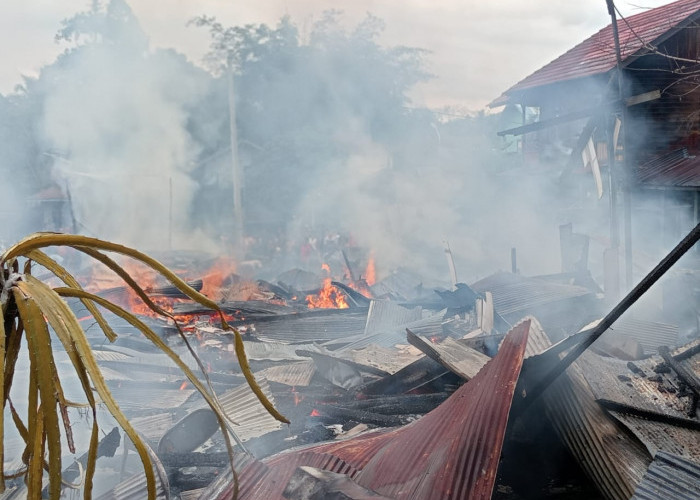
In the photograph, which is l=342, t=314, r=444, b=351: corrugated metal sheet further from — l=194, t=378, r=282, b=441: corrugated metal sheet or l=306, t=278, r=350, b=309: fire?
l=306, t=278, r=350, b=309: fire

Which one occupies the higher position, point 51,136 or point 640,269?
point 51,136

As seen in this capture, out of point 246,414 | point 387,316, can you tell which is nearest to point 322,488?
point 246,414

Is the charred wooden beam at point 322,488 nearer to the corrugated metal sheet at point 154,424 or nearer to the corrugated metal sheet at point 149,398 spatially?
the corrugated metal sheet at point 154,424

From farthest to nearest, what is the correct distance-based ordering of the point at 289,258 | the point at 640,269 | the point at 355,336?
the point at 289,258, the point at 640,269, the point at 355,336

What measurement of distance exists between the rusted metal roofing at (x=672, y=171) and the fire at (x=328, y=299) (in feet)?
25.5

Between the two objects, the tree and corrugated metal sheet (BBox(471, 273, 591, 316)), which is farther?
the tree

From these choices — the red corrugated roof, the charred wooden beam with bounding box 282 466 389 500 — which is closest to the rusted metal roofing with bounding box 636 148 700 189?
the red corrugated roof

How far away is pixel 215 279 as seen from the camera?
14.2 metres

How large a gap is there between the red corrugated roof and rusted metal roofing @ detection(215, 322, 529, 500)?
1368 centimetres

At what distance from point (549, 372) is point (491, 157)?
2857 cm

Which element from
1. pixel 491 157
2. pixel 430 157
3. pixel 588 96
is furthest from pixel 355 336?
pixel 491 157

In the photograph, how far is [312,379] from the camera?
21.5 feet

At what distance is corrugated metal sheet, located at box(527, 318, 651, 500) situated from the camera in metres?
3.37

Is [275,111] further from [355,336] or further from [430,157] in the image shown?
[355,336]
